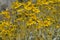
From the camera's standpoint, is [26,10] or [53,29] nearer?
[26,10]

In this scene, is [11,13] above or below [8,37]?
above

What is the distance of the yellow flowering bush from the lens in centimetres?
349

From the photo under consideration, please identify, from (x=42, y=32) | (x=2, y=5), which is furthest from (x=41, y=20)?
(x=2, y=5)

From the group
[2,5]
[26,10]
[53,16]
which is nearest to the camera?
[26,10]

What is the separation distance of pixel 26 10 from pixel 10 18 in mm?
316

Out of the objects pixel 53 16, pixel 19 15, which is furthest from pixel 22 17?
pixel 53 16

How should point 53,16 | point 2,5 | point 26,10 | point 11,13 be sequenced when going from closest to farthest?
point 26,10 → point 11,13 → point 53,16 → point 2,5

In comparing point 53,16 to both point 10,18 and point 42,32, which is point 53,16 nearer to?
point 42,32

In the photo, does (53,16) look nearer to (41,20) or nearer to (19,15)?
(41,20)

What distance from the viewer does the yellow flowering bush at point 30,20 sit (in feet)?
11.5

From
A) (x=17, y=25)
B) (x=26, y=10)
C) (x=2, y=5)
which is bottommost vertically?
(x=2, y=5)

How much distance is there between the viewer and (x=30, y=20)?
3.44 metres

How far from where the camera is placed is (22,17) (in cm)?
349

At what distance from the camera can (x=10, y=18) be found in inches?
145
